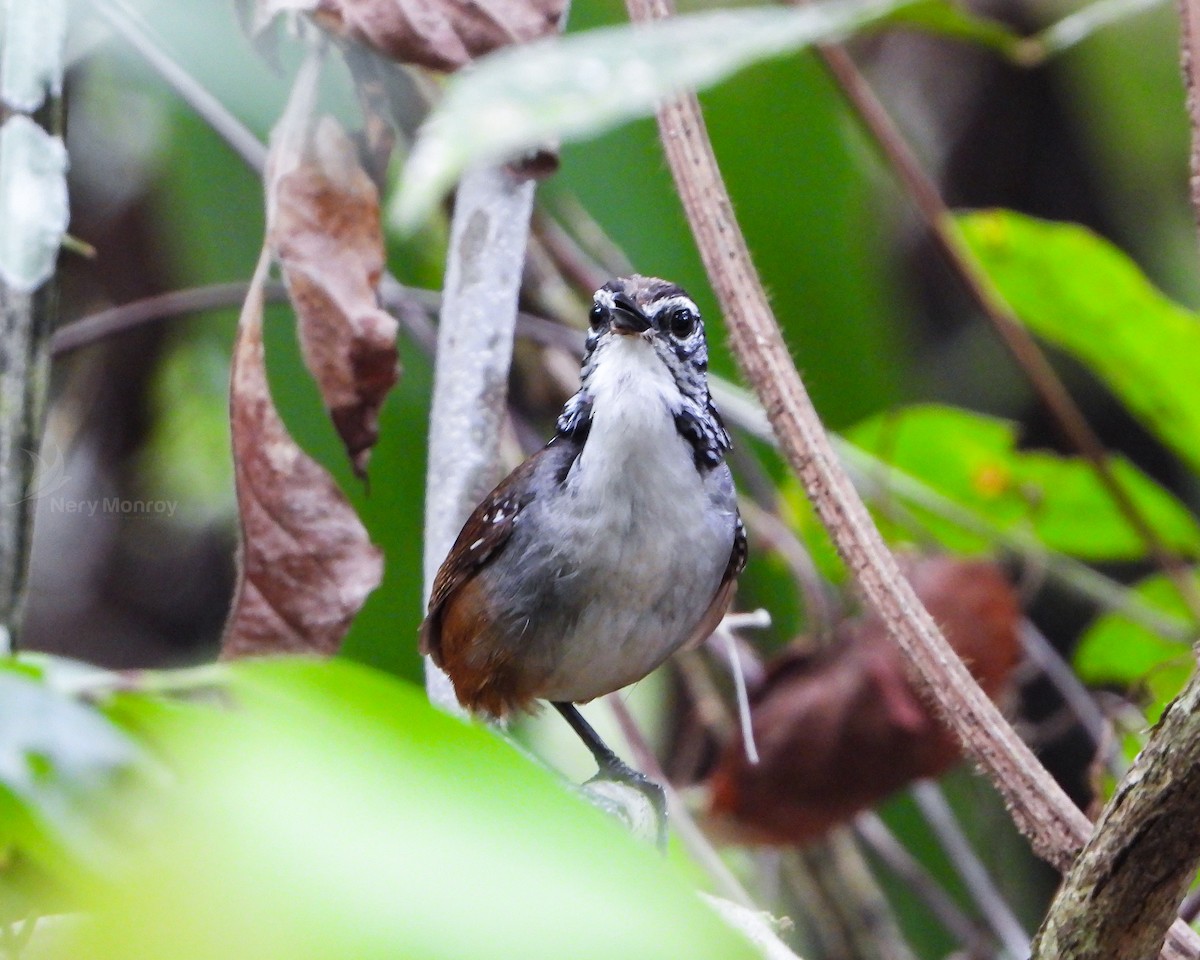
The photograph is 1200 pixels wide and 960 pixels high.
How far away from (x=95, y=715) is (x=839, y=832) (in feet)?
10.7

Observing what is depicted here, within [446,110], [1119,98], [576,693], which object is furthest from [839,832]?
[446,110]

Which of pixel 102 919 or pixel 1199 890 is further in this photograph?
pixel 1199 890

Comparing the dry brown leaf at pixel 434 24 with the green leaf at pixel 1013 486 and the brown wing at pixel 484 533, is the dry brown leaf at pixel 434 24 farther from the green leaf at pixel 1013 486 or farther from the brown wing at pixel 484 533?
the green leaf at pixel 1013 486

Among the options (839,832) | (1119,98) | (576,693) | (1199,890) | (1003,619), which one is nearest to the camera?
(1199,890)

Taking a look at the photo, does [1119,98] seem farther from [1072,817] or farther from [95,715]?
[95,715]

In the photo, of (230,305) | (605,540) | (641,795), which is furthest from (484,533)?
(230,305)

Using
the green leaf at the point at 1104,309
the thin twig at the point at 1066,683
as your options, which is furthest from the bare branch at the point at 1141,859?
the green leaf at the point at 1104,309

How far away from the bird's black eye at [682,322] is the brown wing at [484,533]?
319 mm

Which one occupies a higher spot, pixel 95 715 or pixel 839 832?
pixel 95 715

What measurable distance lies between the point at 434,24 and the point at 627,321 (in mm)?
582

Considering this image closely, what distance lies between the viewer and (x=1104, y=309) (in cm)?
378

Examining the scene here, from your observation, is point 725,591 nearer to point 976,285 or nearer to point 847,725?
point 847,725

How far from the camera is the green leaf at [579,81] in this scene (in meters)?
0.80

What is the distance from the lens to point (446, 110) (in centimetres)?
81
